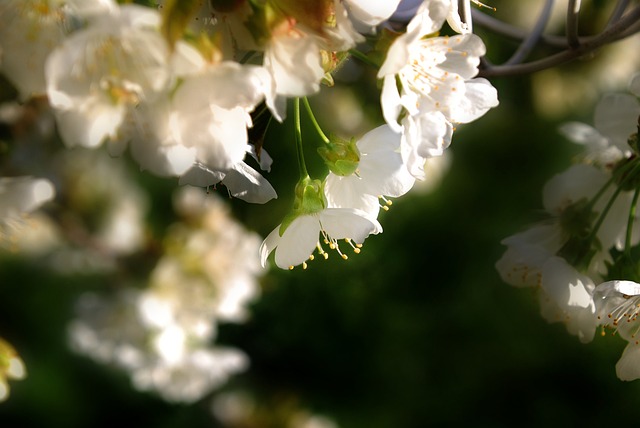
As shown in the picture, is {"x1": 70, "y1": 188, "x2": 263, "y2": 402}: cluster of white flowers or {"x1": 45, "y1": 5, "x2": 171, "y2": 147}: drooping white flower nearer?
{"x1": 45, "y1": 5, "x2": 171, "y2": 147}: drooping white flower

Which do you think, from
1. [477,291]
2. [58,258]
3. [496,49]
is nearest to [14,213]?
[496,49]

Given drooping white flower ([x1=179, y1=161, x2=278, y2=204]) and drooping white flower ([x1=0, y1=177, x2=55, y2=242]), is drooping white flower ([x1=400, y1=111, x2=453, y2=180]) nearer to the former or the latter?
drooping white flower ([x1=179, y1=161, x2=278, y2=204])

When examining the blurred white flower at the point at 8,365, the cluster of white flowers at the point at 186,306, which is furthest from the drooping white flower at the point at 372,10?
the cluster of white flowers at the point at 186,306

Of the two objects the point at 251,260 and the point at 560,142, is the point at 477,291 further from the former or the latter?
the point at 251,260

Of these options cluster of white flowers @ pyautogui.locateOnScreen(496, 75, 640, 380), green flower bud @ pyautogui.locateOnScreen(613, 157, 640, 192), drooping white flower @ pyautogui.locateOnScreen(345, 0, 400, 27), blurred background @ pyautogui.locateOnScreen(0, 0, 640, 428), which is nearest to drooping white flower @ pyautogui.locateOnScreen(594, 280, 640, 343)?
cluster of white flowers @ pyautogui.locateOnScreen(496, 75, 640, 380)

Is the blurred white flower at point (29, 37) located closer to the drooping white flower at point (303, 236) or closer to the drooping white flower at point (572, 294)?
the drooping white flower at point (303, 236)
